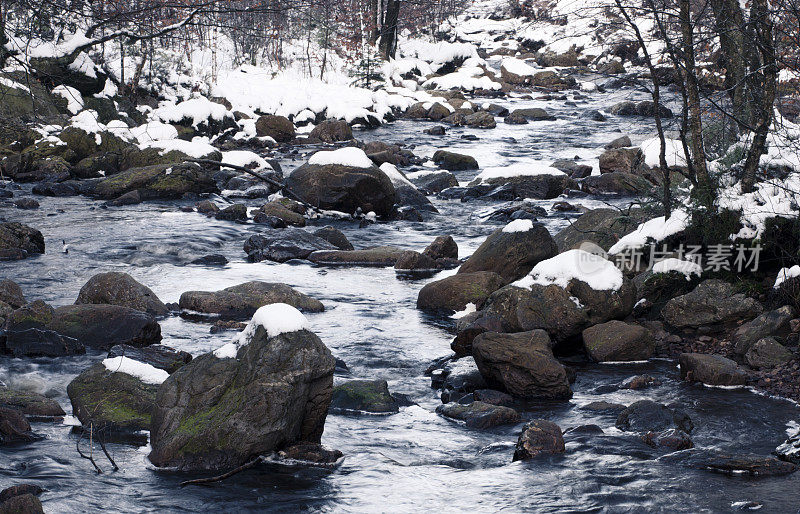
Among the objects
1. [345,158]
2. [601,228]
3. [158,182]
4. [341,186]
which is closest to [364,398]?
[601,228]

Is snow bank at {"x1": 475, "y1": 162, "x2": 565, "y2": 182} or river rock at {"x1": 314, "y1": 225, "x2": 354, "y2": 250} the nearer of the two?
river rock at {"x1": 314, "y1": 225, "x2": 354, "y2": 250}

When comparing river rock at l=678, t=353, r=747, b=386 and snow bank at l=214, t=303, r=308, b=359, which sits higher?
snow bank at l=214, t=303, r=308, b=359

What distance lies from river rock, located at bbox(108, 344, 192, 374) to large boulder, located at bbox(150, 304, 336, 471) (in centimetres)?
160

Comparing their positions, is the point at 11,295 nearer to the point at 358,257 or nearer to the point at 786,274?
the point at 358,257

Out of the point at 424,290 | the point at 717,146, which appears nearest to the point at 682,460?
the point at 424,290

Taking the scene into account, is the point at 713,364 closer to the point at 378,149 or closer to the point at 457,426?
the point at 457,426

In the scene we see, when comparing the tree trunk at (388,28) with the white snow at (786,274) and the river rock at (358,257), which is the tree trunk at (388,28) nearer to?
the river rock at (358,257)

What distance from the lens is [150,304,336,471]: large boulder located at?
507 cm

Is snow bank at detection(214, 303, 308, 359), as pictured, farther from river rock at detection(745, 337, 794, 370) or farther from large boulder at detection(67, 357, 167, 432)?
river rock at detection(745, 337, 794, 370)

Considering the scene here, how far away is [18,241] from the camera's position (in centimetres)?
1109

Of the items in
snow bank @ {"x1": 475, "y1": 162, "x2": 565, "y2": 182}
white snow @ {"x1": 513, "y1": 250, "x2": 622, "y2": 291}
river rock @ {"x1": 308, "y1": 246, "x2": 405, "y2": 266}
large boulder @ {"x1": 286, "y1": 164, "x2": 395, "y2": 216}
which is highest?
snow bank @ {"x1": 475, "y1": 162, "x2": 565, "y2": 182}

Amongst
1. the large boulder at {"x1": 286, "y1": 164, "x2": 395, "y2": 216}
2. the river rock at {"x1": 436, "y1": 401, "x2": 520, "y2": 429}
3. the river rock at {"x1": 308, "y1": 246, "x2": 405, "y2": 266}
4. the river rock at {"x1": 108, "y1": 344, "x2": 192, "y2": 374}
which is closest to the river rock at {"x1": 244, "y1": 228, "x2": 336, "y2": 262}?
the river rock at {"x1": 308, "y1": 246, "x2": 405, "y2": 266}

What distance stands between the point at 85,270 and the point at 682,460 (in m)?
8.21

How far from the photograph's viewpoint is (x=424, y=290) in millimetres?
9539
